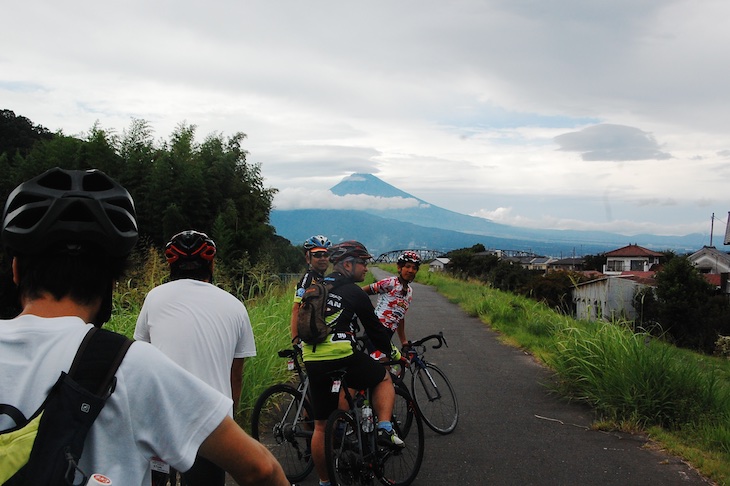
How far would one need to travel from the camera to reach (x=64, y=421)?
1294mm

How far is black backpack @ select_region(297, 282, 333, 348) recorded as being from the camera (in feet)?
15.4

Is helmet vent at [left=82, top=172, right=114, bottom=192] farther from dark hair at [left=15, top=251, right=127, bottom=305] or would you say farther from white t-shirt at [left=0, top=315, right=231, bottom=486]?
white t-shirt at [left=0, top=315, right=231, bottom=486]

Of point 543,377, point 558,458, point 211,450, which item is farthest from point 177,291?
point 543,377

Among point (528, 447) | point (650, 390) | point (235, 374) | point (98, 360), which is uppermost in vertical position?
point (98, 360)

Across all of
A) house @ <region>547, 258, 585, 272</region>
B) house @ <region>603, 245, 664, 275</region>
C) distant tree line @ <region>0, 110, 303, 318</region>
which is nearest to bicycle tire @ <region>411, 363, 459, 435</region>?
distant tree line @ <region>0, 110, 303, 318</region>

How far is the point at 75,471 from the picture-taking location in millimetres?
1282

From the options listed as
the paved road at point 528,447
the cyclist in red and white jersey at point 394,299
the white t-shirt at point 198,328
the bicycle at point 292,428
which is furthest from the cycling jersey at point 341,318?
the cyclist in red and white jersey at point 394,299

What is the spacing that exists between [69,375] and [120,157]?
2541 cm

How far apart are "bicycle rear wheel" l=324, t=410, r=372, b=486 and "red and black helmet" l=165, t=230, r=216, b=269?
163cm

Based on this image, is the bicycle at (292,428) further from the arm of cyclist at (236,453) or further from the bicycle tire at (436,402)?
the arm of cyclist at (236,453)

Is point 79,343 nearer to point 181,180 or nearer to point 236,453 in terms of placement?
point 236,453

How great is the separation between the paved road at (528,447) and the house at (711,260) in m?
73.7

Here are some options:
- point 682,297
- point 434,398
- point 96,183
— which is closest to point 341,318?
point 434,398

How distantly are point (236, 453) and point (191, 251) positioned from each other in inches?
91.1
